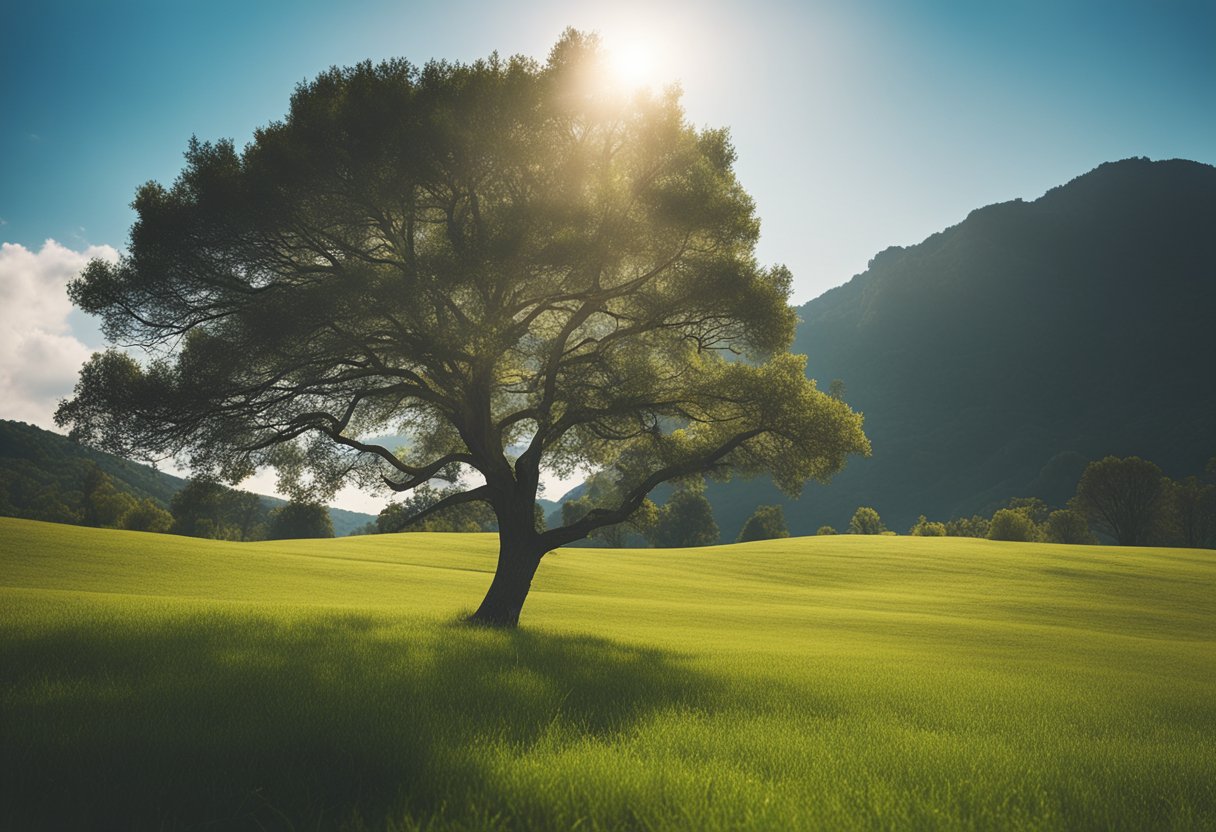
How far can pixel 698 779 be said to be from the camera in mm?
4887

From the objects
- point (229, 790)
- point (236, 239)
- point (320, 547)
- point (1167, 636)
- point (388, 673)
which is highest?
point (236, 239)

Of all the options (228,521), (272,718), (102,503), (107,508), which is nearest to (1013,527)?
(272,718)

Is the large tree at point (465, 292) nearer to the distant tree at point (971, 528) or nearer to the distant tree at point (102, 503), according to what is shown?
the distant tree at point (102, 503)

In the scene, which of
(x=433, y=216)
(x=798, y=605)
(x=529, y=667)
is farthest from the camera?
(x=798, y=605)

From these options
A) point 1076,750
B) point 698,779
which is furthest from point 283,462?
point 1076,750

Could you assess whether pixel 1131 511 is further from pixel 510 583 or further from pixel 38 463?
pixel 38 463

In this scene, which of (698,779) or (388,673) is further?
(388,673)

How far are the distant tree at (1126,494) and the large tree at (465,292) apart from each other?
94798mm

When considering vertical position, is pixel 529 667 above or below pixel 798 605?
above

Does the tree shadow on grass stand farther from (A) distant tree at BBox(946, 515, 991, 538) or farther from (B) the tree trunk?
(A) distant tree at BBox(946, 515, 991, 538)

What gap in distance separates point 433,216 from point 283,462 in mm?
8306

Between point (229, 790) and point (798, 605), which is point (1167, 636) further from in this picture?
point (229, 790)

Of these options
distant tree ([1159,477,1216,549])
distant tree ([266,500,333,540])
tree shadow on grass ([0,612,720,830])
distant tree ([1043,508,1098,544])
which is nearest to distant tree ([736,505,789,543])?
distant tree ([1043,508,1098,544])

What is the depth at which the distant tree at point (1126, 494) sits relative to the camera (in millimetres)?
85500
